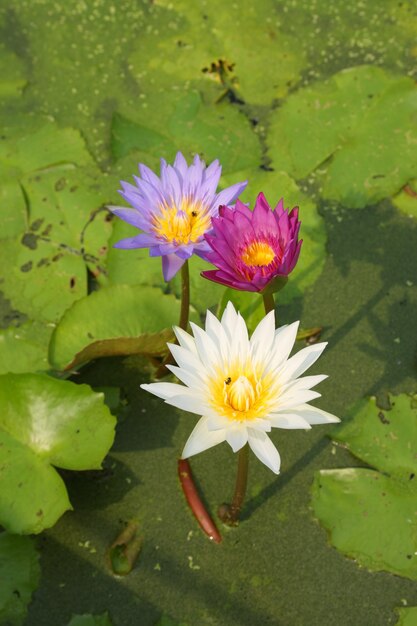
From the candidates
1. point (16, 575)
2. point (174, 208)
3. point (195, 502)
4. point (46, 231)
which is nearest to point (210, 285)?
point (174, 208)

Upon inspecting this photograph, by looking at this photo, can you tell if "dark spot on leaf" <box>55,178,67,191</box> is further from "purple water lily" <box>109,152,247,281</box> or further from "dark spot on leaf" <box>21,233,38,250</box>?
"purple water lily" <box>109,152,247,281</box>

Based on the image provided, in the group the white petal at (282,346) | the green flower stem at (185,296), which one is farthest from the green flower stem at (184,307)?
the white petal at (282,346)

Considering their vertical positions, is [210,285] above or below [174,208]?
below

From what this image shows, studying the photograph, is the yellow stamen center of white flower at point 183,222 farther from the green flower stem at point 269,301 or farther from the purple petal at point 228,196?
the green flower stem at point 269,301

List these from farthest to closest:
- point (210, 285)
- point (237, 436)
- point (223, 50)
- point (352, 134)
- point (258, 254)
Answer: point (223, 50)
point (352, 134)
point (210, 285)
point (258, 254)
point (237, 436)

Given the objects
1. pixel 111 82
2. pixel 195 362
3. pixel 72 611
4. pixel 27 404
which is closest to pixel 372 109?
pixel 111 82

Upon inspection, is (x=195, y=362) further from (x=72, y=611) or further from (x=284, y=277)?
(x=72, y=611)

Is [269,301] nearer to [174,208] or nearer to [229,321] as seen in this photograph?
[229,321]
